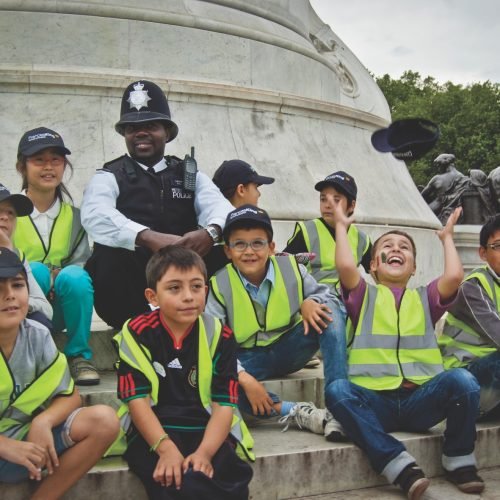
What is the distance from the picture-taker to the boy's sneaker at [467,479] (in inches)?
149

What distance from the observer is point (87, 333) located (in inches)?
172

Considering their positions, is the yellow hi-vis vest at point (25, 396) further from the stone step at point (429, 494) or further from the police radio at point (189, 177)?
the police radio at point (189, 177)

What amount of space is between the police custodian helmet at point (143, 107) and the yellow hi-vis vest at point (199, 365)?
1.68 m

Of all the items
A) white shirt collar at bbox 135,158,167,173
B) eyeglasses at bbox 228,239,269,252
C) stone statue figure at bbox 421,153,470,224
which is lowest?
eyeglasses at bbox 228,239,269,252

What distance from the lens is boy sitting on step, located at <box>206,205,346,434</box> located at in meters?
4.12

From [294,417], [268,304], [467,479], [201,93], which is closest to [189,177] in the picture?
[268,304]

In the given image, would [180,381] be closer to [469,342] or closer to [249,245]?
[249,245]

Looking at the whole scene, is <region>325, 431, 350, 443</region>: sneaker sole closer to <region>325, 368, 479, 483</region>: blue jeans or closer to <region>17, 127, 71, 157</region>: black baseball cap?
<region>325, 368, 479, 483</region>: blue jeans

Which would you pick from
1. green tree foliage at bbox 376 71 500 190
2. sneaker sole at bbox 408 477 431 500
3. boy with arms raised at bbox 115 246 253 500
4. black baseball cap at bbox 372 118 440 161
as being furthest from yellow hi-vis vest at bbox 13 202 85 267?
green tree foliage at bbox 376 71 500 190

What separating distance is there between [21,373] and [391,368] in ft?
6.28

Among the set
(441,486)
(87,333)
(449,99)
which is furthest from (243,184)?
(449,99)

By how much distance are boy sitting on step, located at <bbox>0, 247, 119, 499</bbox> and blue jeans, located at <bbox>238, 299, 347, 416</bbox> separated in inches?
41.5

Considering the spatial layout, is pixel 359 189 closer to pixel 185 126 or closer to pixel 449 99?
pixel 185 126

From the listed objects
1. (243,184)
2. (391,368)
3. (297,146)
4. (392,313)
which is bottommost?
(391,368)
